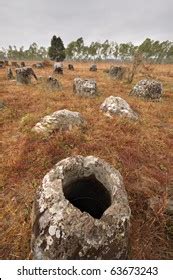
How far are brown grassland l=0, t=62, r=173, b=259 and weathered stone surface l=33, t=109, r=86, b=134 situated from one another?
242 millimetres

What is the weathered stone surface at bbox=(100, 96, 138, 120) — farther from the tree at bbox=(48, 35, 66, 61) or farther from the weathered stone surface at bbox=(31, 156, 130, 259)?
the tree at bbox=(48, 35, 66, 61)

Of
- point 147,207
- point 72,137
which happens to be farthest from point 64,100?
point 147,207

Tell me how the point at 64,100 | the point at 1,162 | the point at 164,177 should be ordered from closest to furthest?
the point at 164,177 < the point at 1,162 < the point at 64,100

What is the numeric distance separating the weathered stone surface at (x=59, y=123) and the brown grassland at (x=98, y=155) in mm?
242

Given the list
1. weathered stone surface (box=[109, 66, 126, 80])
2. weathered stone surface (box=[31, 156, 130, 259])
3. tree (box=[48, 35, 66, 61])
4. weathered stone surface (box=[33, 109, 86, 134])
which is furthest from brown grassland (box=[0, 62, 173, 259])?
tree (box=[48, 35, 66, 61])

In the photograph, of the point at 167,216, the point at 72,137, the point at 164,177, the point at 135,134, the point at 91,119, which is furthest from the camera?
the point at 91,119

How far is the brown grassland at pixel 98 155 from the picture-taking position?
3240 millimetres

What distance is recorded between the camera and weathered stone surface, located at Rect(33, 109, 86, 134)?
560 centimetres

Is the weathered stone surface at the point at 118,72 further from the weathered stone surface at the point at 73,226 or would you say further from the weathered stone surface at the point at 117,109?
the weathered stone surface at the point at 73,226

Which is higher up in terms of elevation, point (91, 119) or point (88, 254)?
point (91, 119)

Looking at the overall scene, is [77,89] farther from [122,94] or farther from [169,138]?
[169,138]

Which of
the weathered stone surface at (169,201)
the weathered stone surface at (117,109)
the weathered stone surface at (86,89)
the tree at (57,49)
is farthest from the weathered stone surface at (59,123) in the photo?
the tree at (57,49)
